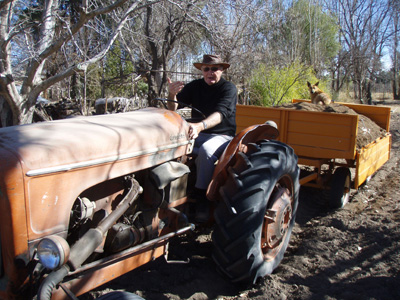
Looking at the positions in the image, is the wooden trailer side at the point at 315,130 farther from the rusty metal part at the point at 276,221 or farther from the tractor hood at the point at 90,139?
the tractor hood at the point at 90,139

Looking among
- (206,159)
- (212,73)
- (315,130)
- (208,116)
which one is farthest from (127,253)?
(315,130)

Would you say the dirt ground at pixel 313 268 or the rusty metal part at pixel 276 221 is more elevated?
the rusty metal part at pixel 276 221

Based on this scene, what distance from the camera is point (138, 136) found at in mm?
2572

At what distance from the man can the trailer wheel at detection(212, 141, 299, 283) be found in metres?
0.24

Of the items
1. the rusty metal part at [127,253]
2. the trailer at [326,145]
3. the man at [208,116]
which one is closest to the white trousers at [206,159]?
the man at [208,116]

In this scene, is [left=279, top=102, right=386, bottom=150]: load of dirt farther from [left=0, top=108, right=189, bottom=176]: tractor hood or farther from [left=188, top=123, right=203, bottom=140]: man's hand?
[left=0, top=108, right=189, bottom=176]: tractor hood

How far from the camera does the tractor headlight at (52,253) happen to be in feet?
6.05

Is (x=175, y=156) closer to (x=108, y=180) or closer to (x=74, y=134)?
(x=108, y=180)

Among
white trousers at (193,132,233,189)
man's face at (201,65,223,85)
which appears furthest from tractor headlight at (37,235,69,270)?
man's face at (201,65,223,85)

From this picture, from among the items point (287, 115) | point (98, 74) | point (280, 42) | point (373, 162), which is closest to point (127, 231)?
point (287, 115)

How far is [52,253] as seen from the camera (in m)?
1.84

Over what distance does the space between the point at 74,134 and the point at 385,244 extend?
3.17 metres

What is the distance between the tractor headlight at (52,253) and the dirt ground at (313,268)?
3.44 feet

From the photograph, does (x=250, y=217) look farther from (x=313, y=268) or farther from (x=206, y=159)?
(x=313, y=268)
